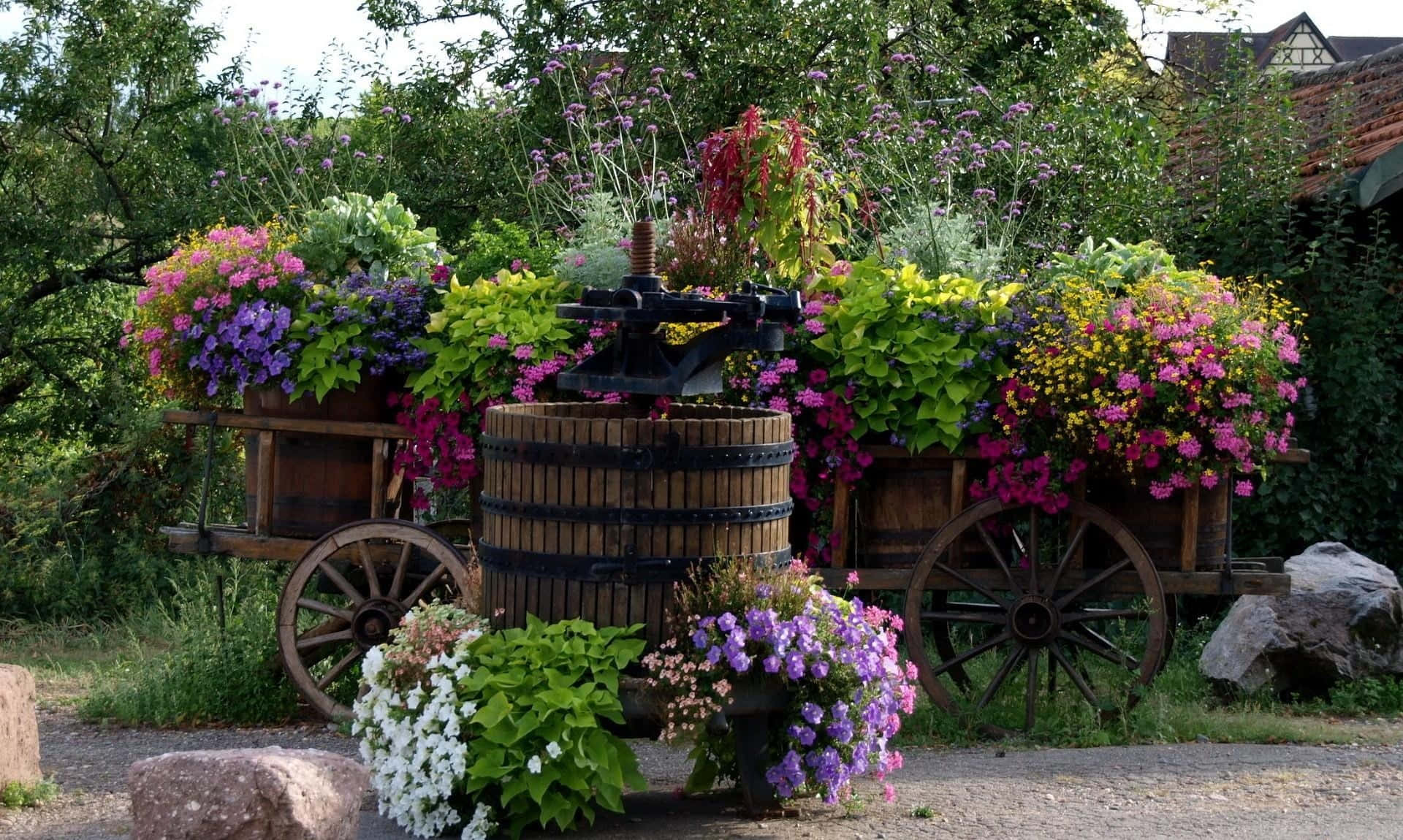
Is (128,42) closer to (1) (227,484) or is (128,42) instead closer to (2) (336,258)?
(1) (227,484)

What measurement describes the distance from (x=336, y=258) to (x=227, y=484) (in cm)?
440

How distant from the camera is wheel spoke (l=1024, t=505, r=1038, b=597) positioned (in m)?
6.34

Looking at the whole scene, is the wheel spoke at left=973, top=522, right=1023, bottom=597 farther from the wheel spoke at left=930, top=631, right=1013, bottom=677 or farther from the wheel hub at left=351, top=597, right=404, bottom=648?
the wheel hub at left=351, top=597, right=404, bottom=648

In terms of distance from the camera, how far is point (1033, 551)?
6.36 meters

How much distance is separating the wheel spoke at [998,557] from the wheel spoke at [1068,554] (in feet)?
0.43

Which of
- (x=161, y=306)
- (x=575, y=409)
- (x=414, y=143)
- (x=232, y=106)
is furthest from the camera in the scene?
(x=414, y=143)

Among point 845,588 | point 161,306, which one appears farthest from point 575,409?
point 161,306

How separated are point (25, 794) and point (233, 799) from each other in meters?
1.52

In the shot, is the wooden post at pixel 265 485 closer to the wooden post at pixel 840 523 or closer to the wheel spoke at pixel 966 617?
the wooden post at pixel 840 523

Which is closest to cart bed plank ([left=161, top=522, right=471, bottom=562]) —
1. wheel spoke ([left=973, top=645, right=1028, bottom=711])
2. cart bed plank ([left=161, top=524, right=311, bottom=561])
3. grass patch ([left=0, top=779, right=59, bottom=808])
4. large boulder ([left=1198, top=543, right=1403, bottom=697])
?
cart bed plank ([left=161, top=524, right=311, bottom=561])

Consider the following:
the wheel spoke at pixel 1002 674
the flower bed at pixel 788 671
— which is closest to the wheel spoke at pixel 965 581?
the wheel spoke at pixel 1002 674

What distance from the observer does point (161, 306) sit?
693 cm

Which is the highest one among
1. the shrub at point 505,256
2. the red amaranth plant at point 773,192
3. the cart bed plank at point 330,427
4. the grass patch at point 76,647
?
the red amaranth plant at point 773,192

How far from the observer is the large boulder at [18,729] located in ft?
18.2
